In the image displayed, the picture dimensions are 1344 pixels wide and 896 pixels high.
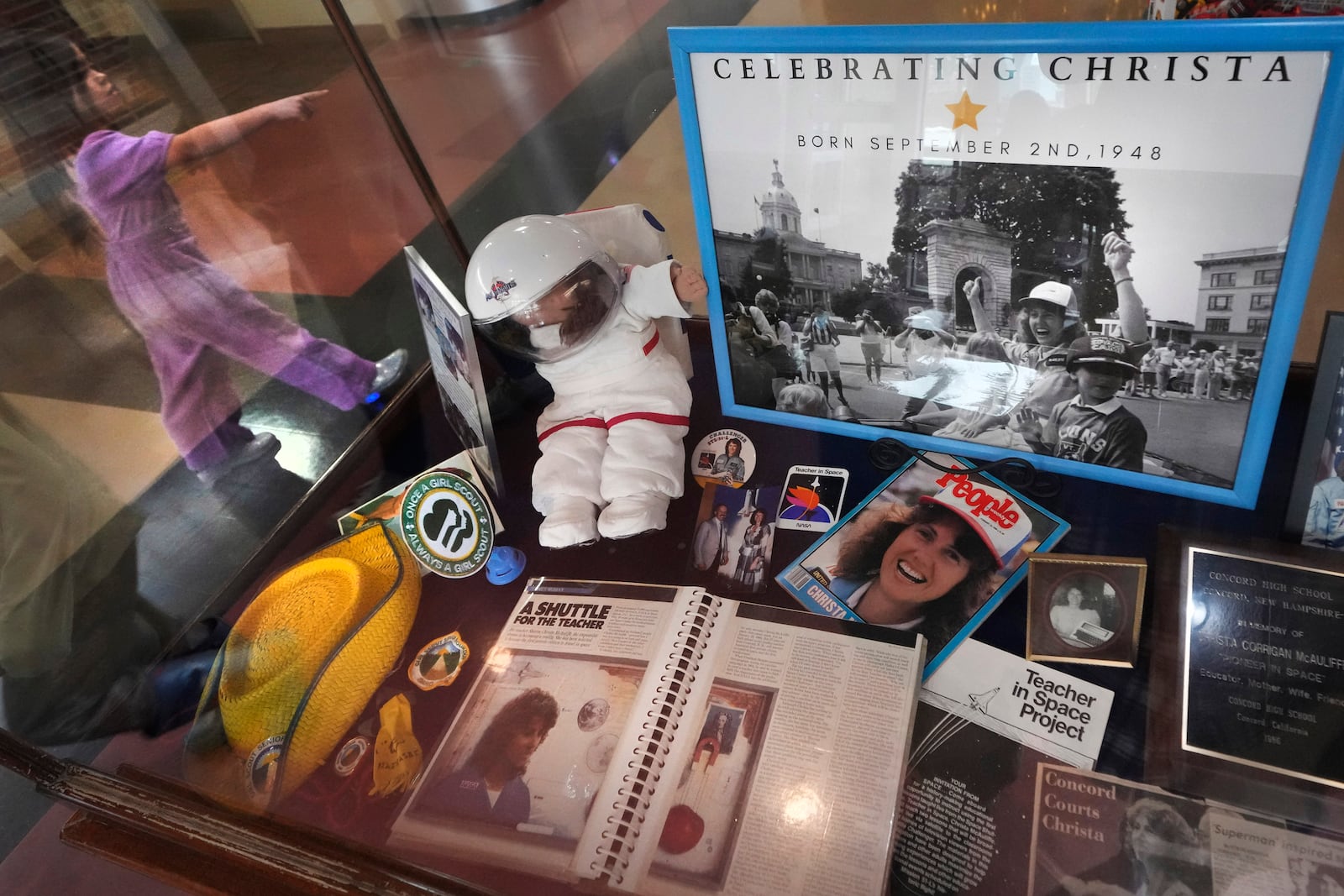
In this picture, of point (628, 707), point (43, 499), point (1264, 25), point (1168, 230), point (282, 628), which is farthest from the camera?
point (43, 499)

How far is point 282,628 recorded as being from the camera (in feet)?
3.00

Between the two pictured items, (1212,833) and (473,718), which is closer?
(1212,833)

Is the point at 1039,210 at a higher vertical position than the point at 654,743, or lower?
higher

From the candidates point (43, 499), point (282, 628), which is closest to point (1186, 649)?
point (282, 628)

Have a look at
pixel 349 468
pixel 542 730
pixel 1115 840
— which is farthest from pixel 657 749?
pixel 349 468

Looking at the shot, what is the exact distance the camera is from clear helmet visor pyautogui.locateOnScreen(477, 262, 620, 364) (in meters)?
0.91

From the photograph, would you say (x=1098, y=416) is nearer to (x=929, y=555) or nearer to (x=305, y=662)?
(x=929, y=555)

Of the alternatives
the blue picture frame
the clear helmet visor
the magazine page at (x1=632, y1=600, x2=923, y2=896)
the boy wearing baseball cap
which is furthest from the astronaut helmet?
the boy wearing baseball cap

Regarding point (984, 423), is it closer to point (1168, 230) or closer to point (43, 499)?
point (1168, 230)

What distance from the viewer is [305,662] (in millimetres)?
869

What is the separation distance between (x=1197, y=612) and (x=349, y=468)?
1.09 m

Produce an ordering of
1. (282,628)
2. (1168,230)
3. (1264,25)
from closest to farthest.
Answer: (1264,25), (1168,230), (282,628)

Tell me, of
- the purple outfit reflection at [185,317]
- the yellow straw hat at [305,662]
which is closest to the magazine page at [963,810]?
the yellow straw hat at [305,662]

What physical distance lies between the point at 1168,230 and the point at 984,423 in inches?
10.7
